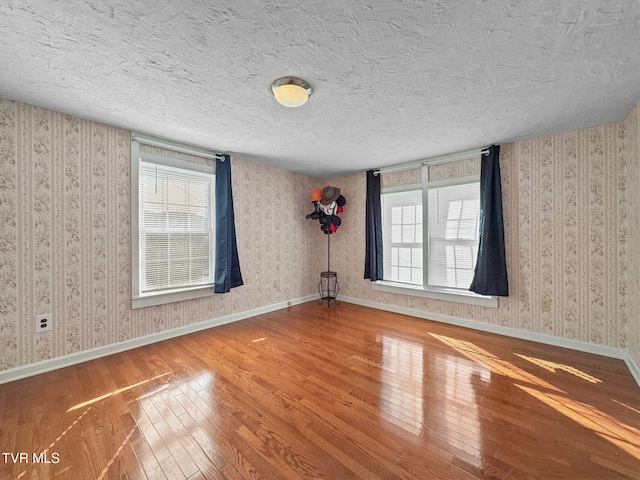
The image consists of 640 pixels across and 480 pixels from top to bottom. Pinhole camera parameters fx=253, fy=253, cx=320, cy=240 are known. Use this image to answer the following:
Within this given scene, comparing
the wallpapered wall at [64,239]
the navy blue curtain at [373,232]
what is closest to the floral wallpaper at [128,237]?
the wallpapered wall at [64,239]

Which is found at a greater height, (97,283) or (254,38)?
(254,38)

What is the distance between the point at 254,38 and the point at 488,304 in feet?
11.9

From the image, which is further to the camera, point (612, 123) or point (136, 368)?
point (612, 123)

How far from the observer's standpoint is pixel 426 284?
12.3 ft

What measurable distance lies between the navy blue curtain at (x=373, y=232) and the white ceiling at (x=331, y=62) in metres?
1.55

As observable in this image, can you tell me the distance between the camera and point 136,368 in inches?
91.2

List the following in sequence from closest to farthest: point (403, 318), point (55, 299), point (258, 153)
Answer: point (55, 299) < point (258, 153) < point (403, 318)

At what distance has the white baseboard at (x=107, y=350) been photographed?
7.02 ft

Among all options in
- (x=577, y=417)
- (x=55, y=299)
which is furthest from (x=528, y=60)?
(x=55, y=299)

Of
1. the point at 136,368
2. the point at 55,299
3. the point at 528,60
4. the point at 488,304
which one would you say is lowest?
the point at 136,368

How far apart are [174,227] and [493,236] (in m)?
3.92

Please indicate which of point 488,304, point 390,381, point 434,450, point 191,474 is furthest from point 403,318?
point 191,474

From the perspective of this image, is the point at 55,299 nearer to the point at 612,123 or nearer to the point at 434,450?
the point at 434,450

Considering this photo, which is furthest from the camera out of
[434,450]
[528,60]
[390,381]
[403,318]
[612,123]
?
[403,318]
